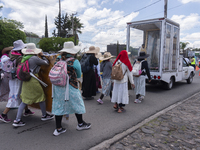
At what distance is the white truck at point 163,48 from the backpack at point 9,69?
577 centimetres

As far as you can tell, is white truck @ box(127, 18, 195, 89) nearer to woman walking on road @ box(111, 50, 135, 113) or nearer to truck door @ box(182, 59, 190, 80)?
truck door @ box(182, 59, 190, 80)

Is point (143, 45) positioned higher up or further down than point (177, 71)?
higher up

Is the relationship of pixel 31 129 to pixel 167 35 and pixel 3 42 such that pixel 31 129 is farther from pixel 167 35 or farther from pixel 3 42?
pixel 3 42

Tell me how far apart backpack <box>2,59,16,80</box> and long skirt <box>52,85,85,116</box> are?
54.5 inches

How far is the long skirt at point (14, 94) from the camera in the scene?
4086 mm

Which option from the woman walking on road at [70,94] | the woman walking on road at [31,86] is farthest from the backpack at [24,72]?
the woman walking on road at [70,94]

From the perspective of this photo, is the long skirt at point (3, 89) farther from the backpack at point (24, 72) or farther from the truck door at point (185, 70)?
the truck door at point (185, 70)

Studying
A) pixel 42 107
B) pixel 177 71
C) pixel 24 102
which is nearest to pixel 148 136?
pixel 42 107

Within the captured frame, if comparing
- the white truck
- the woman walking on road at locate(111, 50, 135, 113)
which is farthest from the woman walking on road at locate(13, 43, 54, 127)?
the white truck

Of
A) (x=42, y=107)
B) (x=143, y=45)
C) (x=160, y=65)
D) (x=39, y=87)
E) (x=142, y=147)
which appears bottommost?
(x=142, y=147)

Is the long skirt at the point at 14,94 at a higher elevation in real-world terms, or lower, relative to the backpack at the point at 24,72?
lower

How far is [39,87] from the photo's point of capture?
12.7 ft

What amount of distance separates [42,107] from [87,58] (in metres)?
2.62

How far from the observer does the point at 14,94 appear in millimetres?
4141
